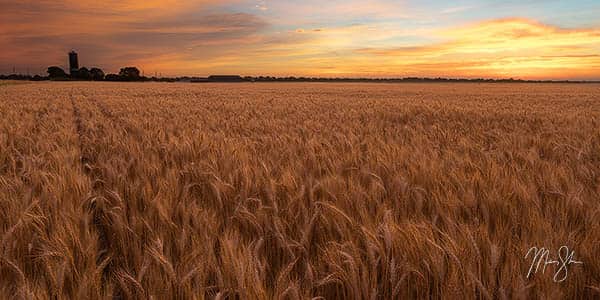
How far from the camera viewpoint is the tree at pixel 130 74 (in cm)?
10512

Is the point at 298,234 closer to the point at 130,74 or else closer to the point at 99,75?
the point at 99,75

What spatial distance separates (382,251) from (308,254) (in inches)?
12.0

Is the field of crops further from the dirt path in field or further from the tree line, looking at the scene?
the tree line

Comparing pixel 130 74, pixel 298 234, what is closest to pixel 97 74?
pixel 130 74

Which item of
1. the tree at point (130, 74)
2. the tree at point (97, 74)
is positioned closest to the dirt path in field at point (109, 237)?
the tree at point (130, 74)

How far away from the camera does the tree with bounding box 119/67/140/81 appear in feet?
345

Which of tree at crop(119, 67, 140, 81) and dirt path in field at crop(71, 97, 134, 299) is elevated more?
tree at crop(119, 67, 140, 81)

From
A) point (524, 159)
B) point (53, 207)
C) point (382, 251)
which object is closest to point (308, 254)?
point (382, 251)

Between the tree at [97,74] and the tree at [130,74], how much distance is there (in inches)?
194
